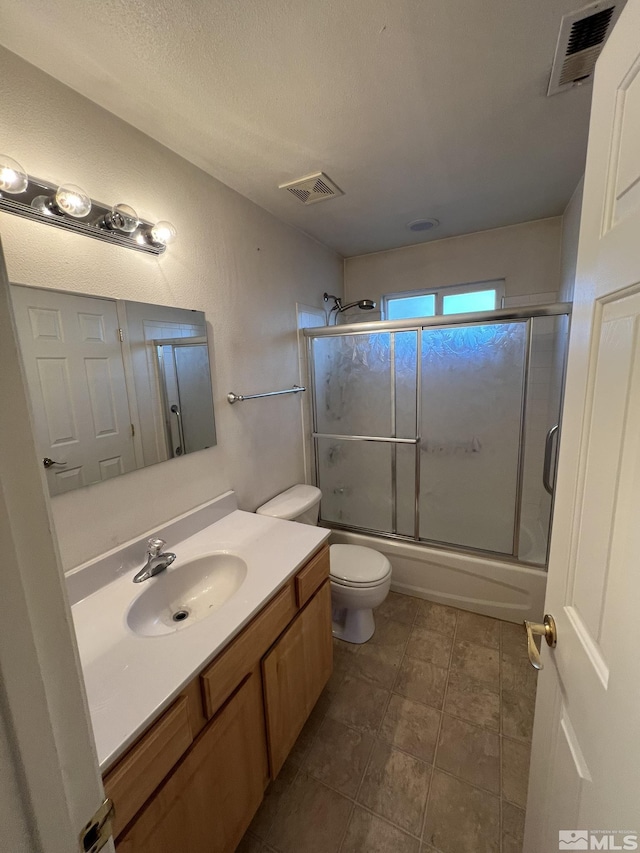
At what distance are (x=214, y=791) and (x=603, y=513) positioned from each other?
1175 mm

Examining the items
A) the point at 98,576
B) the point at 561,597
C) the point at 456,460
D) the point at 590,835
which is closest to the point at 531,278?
the point at 456,460

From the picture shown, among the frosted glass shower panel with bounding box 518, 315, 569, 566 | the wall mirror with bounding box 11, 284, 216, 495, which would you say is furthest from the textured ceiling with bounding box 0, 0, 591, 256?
the frosted glass shower panel with bounding box 518, 315, 569, 566

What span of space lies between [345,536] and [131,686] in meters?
1.84

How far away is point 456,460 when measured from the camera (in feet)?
7.73

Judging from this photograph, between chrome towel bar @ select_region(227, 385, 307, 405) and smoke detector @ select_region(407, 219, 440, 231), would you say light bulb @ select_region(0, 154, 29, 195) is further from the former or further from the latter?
smoke detector @ select_region(407, 219, 440, 231)

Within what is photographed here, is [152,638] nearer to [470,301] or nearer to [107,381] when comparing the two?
[107,381]

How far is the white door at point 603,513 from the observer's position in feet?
1.61

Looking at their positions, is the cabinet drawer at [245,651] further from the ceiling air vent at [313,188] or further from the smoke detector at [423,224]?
the smoke detector at [423,224]

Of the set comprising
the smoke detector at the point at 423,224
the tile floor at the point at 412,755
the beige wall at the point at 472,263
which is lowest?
the tile floor at the point at 412,755

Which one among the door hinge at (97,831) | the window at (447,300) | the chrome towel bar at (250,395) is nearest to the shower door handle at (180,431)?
the chrome towel bar at (250,395)

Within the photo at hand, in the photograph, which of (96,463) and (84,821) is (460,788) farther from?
(96,463)

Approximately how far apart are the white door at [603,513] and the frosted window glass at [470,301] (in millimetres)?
2069

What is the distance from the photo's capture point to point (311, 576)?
1338 mm

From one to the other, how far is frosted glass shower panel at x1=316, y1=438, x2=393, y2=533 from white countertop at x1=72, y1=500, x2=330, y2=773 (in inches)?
46.0
